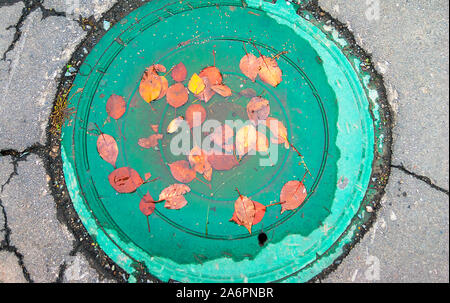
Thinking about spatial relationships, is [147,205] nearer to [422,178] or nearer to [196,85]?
[196,85]

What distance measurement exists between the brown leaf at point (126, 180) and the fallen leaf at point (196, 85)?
595mm

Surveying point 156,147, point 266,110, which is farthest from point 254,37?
point 156,147

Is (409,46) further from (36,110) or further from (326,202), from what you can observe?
(36,110)

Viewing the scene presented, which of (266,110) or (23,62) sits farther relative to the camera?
(23,62)

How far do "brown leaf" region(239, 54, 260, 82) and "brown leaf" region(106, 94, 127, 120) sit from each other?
2.43 ft

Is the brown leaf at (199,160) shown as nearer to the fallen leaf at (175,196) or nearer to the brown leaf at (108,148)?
the fallen leaf at (175,196)

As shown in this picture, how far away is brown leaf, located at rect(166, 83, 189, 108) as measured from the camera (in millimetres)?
2057

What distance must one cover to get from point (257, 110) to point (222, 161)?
365 millimetres

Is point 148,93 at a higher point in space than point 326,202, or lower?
higher

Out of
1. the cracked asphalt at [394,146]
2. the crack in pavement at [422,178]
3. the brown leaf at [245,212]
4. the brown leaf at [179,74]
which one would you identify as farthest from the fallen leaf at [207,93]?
the crack in pavement at [422,178]

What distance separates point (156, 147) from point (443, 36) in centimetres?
191

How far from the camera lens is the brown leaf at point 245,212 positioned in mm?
2012

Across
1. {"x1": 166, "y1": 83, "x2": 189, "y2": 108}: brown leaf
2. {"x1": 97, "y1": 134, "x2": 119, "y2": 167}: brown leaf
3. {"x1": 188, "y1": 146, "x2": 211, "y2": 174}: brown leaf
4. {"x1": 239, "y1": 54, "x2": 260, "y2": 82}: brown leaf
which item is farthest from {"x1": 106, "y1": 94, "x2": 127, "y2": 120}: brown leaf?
{"x1": 239, "y1": 54, "x2": 260, "y2": 82}: brown leaf
